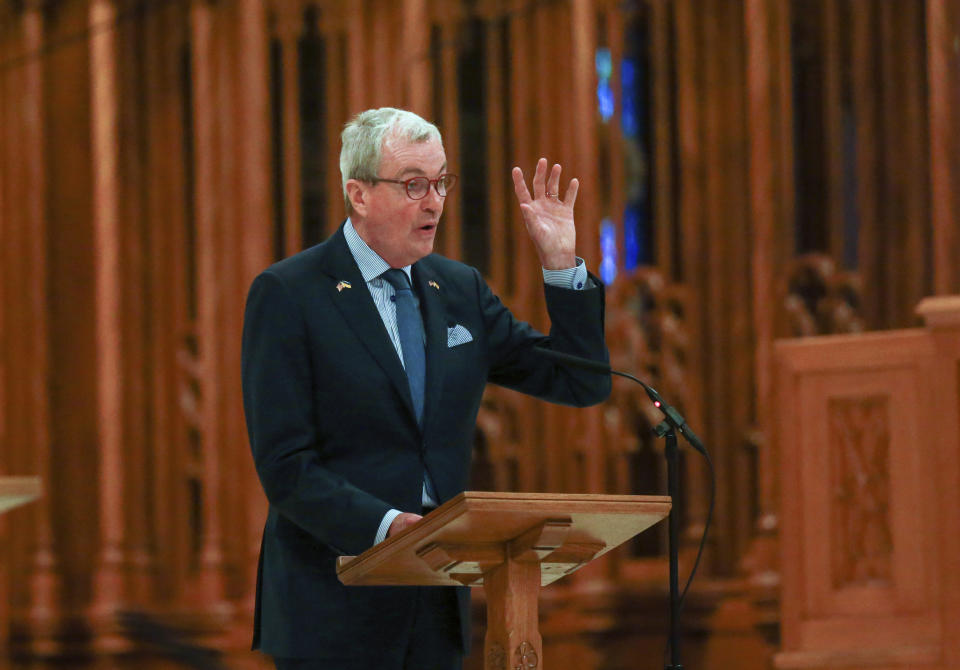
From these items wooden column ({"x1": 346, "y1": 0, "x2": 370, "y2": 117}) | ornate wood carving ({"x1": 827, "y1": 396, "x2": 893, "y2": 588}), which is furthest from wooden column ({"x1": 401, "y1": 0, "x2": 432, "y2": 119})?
→ ornate wood carving ({"x1": 827, "y1": 396, "x2": 893, "y2": 588})

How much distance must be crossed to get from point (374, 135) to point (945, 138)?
3204 millimetres

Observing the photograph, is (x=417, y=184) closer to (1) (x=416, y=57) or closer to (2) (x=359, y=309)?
(2) (x=359, y=309)

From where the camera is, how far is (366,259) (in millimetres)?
2291

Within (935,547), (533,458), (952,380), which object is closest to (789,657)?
(935,547)

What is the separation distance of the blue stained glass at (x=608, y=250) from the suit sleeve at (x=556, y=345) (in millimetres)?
3037

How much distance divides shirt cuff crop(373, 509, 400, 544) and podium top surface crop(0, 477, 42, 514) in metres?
0.94

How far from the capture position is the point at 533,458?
5527 millimetres

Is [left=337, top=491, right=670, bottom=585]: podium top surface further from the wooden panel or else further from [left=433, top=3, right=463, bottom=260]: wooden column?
[left=433, top=3, right=463, bottom=260]: wooden column

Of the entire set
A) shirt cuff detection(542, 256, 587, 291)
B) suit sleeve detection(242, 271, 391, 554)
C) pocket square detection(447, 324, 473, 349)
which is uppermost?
shirt cuff detection(542, 256, 587, 291)

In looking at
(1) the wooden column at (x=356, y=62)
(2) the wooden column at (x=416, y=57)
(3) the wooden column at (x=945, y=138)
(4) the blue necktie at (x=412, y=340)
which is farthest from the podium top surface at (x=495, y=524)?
(1) the wooden column at (x=356, y=62)

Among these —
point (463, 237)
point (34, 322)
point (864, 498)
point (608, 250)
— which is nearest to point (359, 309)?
point (864, 498)

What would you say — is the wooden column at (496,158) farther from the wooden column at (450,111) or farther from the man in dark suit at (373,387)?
the man in dark suit at (373,387)

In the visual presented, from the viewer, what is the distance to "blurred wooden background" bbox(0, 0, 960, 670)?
5348mm

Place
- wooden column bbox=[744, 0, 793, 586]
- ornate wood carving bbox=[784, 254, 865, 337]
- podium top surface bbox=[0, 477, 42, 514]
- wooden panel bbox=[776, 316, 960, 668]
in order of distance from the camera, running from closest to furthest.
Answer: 1. podium top surface bbox=[0, 477, 42, 514]
2. wooden panel bbox=[776, 316, 960, 668]
3. wooden column bbox=[744, 0, 793, 586]
4. ornate wood carving bbox=[784, 254, 865, 337]
